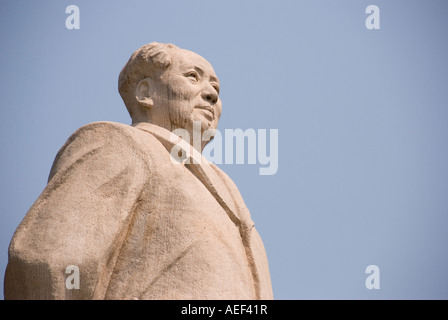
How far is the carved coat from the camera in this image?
20.7 feet

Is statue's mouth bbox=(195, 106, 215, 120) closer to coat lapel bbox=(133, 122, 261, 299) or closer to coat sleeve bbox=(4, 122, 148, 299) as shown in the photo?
coat lapel bbox=(133, 122, 261, 299)

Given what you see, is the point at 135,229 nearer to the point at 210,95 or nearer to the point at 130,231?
the point at 130,231

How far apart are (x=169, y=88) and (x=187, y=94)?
0.18 m

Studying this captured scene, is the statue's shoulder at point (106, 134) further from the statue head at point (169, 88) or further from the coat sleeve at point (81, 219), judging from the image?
the statue head at point (169, 88)

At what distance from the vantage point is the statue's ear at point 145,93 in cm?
788

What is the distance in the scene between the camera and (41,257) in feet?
20.4

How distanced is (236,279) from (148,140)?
Result: 143 cm

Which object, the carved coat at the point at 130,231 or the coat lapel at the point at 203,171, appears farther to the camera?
the coat lapel at the point at 203,171

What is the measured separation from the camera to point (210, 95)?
805 centimetres

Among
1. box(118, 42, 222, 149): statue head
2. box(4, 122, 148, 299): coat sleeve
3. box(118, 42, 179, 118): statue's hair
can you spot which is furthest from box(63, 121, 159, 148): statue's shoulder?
box(118, 42, 179, 118): statue's hair

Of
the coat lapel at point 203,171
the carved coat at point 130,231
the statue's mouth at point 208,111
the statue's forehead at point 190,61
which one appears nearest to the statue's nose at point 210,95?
the statue's mouth at point 208,111

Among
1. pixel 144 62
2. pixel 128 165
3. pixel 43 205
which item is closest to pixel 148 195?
pixel 128 165

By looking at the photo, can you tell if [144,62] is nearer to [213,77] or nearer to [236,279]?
[213,77]

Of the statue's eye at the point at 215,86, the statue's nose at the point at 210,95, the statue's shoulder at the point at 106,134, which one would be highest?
the statue's eye at the point at 215,86
